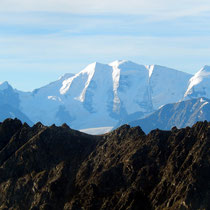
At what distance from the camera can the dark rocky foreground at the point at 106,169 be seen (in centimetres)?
13150

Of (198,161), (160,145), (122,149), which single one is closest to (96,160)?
(122,149)

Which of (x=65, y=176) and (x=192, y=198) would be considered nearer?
(x=192, y=198)

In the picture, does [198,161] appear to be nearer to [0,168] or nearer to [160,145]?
[160,145]

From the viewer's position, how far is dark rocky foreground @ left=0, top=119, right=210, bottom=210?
132 meters

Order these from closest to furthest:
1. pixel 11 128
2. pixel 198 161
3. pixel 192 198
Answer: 1. pixel 192 198
2. pixel 198 161
3. pixel 11 128

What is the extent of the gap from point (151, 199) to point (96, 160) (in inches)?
953

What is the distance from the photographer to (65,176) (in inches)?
5851

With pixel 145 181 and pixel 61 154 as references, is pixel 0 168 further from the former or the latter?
pixel 145 181

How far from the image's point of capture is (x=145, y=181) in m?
137

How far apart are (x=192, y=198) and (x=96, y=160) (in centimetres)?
3407

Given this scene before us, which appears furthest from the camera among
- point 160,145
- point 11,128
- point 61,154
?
point 11,128

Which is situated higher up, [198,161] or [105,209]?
[198,161]

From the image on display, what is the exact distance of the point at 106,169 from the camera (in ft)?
476

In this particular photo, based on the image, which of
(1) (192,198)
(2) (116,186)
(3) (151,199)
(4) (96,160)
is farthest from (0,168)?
(1) (192,198)
